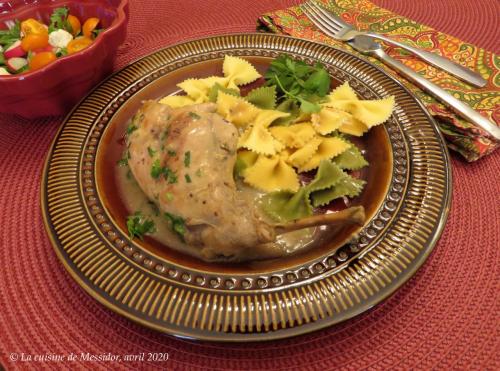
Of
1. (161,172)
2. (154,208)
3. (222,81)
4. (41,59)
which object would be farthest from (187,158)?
(41,59)

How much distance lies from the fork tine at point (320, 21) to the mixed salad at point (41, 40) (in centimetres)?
162

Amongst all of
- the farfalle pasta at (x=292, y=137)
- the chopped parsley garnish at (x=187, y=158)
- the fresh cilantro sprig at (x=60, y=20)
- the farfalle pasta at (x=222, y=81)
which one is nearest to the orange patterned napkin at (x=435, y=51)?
the farfalle pasta at (x=292, y=137)

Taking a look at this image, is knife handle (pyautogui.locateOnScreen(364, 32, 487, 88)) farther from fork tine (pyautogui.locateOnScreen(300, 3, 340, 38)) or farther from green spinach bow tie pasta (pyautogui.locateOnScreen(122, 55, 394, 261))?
green spinach bow tie pasta (pyautogui.locateOnScreen(122, 55, 394, 261))

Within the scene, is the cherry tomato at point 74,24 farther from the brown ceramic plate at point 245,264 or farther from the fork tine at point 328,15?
the fork tine at point 328,15

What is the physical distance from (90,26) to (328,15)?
1.80 meters

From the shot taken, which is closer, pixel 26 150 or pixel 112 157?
pixel 112 157

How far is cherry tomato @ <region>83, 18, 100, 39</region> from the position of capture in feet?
8.90

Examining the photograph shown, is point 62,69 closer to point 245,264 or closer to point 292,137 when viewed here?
point 292,137

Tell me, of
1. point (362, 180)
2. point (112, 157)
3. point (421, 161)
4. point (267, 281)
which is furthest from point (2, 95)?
point (421, 161)

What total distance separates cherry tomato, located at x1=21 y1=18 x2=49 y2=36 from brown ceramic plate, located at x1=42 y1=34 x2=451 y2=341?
627 mm

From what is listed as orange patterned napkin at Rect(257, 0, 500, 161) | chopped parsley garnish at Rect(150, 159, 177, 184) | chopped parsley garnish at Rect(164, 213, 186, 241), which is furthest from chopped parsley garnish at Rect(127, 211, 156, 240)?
orange patterned napkin at Rect(257, 0, 500, 161)

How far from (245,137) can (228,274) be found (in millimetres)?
935

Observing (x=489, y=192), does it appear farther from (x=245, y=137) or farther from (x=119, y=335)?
(x=119, y=335)

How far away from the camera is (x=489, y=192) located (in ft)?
7.09
